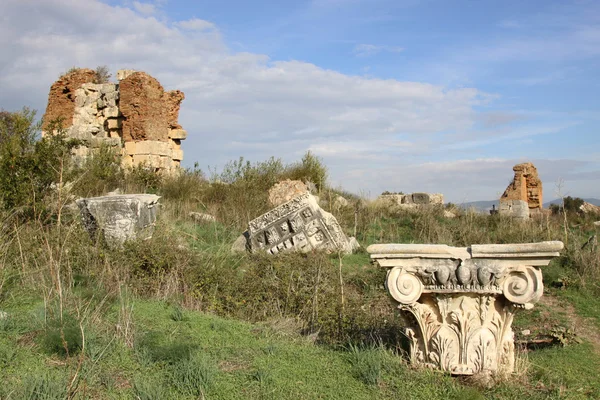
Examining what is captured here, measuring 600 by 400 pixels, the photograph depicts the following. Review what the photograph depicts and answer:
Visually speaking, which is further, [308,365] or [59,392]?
[308,365]

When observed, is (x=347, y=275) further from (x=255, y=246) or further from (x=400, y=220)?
(x=400, y=220)

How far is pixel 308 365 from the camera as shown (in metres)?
4.44

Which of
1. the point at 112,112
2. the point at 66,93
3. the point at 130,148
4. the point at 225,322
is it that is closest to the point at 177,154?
the point at 130,148

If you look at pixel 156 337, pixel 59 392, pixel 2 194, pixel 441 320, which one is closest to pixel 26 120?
pixel 2 194

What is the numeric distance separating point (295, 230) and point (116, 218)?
9.04 feet

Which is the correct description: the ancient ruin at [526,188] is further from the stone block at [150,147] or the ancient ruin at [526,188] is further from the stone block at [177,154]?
the stone block at [150,147]

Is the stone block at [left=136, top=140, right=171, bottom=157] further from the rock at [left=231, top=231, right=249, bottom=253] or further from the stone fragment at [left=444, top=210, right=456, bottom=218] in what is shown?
the stone fragment at [left=444, top=210, right=456, bottom=218]

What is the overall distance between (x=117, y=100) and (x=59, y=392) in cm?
1377

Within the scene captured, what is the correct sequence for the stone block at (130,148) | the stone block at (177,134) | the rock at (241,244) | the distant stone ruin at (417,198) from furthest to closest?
the distant stone ruin at (417,198) → the stone block at (177,134) → the stone block at (130,148) → the rock at (241,244)

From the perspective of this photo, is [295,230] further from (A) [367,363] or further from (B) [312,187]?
(B) [312,187]

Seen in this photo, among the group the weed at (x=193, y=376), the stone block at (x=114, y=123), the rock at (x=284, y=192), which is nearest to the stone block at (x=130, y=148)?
the stone block at (x=114, y=123)

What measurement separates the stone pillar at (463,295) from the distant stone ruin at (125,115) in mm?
11415

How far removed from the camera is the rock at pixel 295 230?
8.90 meters

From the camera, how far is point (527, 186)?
1941cm
